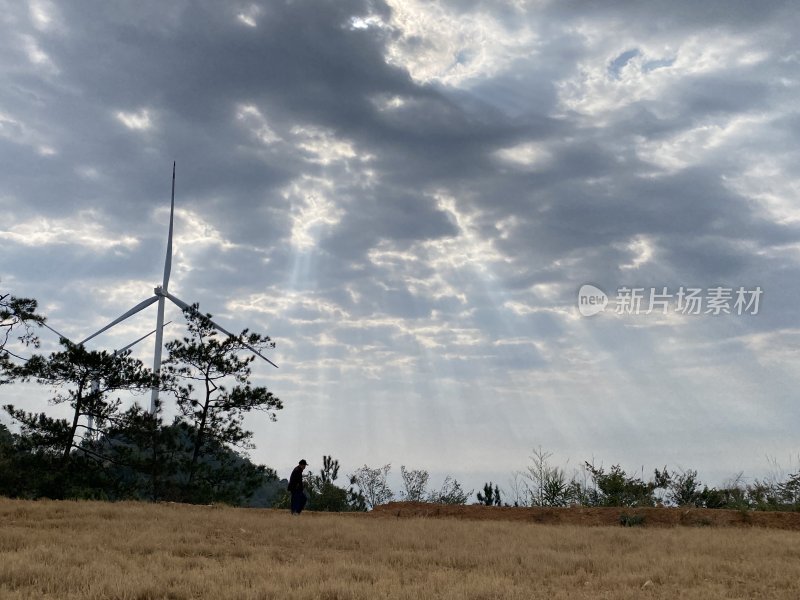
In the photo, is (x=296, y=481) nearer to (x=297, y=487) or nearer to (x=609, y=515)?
(x=297, y=487)

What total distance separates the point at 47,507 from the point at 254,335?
19.0 m

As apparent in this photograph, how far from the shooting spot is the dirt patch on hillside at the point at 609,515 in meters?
23.3

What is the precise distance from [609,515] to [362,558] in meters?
13.0

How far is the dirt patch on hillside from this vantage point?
2330cm

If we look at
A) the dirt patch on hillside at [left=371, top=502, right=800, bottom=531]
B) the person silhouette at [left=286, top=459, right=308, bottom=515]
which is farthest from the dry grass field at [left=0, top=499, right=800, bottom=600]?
the person silhouette at [left=286, top=459, right=308, bottom=515]

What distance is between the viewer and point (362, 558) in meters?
14.8

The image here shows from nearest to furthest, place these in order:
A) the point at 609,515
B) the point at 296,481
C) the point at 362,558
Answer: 1. the point at 362,558
2. the point at 609,515
3. the point at 296,481

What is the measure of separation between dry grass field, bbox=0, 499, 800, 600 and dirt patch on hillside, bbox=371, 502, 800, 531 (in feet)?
3.67

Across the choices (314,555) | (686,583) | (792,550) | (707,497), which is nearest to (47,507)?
(314,555)

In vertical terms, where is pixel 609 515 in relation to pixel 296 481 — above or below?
below

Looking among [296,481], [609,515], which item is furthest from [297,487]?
[609,515]

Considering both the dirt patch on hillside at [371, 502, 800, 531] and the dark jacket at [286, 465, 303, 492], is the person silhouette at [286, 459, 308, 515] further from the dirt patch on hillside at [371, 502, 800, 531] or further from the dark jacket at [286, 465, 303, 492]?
the dirt patch on hillside at [371, 502, 800, 531]

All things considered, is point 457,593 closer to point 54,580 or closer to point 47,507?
point 54,580

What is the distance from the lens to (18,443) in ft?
112
